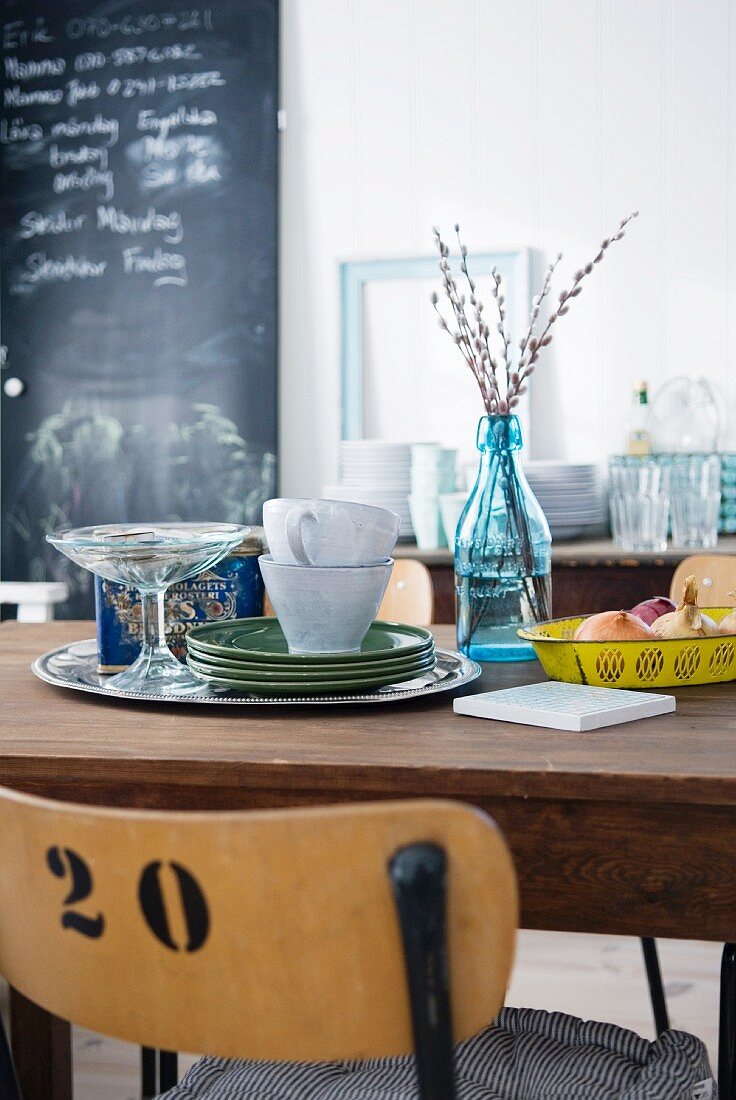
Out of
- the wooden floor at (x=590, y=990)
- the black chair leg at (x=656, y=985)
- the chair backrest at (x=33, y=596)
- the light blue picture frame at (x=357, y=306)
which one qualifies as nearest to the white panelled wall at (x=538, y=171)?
Result: the light blue picture frame at (x=357, y=306)

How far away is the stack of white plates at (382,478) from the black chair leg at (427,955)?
2.31 metres

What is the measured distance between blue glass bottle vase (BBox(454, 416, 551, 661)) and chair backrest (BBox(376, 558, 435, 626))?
716 mm

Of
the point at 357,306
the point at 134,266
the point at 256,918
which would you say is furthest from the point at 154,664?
the point at 134,266

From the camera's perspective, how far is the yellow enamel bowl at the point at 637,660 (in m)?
1.23

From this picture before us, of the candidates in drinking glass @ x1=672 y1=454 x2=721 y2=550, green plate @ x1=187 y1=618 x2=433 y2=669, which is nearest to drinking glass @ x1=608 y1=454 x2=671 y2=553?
drinking glass @ x1=672 y1=454 x2=721 y2=550

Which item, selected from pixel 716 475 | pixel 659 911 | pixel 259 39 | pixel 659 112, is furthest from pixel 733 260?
pixel 659 911

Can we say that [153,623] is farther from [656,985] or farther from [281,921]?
[656,985]

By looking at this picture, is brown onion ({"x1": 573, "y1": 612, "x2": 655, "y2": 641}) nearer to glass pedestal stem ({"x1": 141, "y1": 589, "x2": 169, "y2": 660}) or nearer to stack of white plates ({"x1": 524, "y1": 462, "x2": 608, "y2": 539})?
glass pedestal stem ({"x1": 141, "y1": 589, "x2": 169, "y2": 660})

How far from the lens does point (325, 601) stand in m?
1.22

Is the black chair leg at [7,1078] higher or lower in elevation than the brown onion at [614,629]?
lower

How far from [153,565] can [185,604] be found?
196mm

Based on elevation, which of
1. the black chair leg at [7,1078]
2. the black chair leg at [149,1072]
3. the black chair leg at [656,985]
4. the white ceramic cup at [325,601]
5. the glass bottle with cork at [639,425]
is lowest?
the black chair leg at [149,1072]

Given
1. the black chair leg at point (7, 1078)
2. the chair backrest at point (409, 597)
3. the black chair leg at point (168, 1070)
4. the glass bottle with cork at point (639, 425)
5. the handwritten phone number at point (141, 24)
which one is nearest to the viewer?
the black chair leg at point (7, 1078)

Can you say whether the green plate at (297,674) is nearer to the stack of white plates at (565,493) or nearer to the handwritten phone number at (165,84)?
the stack of white plates at (565,493)
